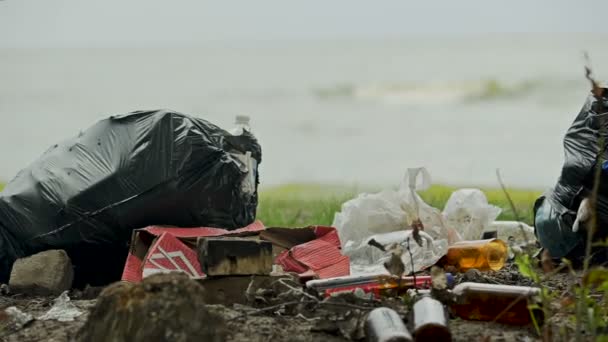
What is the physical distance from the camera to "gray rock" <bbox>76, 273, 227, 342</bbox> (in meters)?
1.97

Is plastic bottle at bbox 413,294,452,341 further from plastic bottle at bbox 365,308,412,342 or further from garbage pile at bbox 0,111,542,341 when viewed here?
garbage pile at bbox 0,111,542,341

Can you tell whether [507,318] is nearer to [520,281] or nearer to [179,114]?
[520,281]

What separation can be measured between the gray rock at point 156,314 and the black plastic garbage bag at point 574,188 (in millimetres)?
1800

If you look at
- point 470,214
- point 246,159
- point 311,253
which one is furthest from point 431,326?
point 470,214

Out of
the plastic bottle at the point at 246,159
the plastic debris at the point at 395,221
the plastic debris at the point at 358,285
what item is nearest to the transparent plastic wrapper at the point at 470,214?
the plastic debris at the point at 395,221

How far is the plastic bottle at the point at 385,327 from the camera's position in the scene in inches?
78.3

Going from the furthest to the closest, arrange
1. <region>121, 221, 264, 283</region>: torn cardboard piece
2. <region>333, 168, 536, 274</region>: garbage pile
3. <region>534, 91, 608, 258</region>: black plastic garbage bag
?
<region>333, 168, 536, 274</region>: garbage pile, <region>534, 91, 608, 258</region>: black plastic garbage bag, <region>121, 221, 264, 283</region>: torn cardboard piece

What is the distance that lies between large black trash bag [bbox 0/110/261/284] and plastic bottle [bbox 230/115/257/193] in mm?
146

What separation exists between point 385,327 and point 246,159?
1730 millimetres

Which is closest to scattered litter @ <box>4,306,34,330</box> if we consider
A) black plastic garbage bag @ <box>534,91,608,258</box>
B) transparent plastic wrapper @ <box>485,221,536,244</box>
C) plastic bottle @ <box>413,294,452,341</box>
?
plastic bottle @ <box>413,294,452,341</box>

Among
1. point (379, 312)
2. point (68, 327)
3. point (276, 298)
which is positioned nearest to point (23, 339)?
point (68, 327)

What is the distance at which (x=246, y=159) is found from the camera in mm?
3705

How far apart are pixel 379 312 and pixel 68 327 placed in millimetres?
803

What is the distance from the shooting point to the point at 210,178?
338cm
